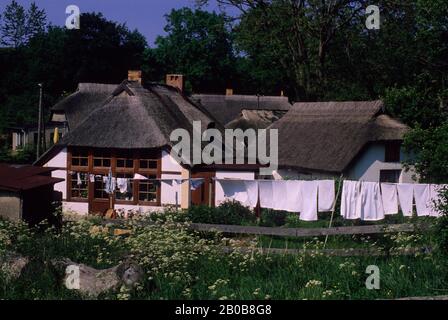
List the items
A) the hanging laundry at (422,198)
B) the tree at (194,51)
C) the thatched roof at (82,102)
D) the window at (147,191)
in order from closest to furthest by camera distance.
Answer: the hanging laundry at (422,198), the window at (147,191), the thatched roof at (82,102), the tree at (194,51)

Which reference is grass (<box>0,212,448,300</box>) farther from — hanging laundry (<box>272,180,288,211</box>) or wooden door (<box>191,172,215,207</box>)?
wooden door (<box>191,172,215,207</box>)

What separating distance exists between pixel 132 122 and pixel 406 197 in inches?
455

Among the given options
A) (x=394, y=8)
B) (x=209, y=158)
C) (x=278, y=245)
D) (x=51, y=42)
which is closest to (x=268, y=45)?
(x=394, y=8)


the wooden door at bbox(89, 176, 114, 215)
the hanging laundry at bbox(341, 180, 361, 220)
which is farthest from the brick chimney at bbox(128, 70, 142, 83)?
the hanging laundry at bbox(341, 180, 361, 220)

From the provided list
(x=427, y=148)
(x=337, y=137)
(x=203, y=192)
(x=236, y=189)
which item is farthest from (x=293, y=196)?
(x=337, y=137)

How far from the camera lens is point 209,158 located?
78.4 ft

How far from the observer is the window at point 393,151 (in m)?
26.6

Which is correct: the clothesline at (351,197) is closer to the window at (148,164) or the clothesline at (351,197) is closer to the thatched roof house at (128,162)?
the thatched roof house at (128,162)

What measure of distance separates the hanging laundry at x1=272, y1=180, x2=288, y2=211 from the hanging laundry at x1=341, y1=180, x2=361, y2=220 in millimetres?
1652

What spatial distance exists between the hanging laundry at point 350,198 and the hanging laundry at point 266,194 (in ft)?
6.86

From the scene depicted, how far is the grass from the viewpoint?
9.47m

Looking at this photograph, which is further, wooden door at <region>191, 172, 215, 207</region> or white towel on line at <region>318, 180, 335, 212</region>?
wooden door at <region>191, 172, 215, 207</region>

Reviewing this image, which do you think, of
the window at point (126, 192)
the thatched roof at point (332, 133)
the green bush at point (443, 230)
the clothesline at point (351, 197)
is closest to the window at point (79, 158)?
the window at point (126, 192)

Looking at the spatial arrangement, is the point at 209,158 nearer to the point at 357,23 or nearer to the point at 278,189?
the point at 278,189
